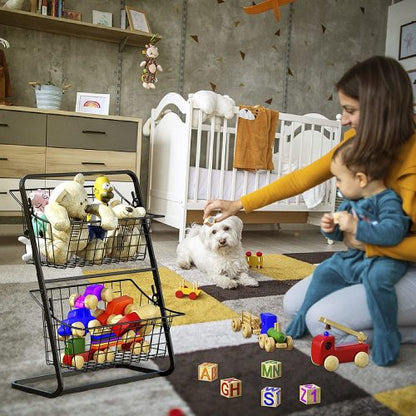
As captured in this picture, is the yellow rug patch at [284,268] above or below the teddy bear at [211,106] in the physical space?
below

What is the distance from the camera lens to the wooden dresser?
117 inches

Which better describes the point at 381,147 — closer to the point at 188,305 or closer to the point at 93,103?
the point at 188,305

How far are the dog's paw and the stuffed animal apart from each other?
2.05 meters

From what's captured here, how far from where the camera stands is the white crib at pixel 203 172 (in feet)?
10.2

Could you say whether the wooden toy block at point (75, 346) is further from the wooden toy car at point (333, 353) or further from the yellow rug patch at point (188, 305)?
the wooden toy car at point (333, 353)

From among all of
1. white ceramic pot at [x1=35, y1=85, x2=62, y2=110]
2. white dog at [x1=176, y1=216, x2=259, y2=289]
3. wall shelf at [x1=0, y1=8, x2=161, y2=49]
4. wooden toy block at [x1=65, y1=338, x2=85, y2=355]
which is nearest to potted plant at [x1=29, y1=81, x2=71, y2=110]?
white ceramic pot at [x1=35, y1=85, x2=62, y2=110]

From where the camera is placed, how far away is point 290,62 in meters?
4.42

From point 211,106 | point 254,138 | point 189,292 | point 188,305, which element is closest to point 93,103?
point 211,106

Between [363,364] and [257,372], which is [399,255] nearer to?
[363,364]

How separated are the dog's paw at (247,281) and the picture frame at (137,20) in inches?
90.4

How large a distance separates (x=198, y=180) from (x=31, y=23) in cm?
170

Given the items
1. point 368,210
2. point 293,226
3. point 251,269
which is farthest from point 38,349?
point 293,226

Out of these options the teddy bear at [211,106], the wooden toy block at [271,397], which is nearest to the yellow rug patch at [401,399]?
the wooden toy block at [271,397]

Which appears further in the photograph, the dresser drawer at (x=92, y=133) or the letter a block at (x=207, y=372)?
the dresser drawer at (x=92, y=133)
